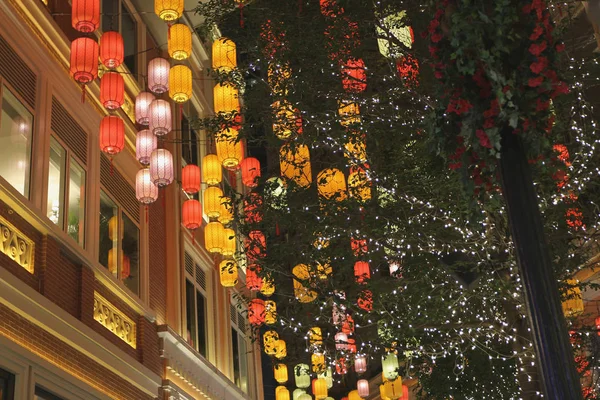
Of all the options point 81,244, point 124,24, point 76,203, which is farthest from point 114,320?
point 124,24

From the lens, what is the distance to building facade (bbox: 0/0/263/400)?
853 centimetres

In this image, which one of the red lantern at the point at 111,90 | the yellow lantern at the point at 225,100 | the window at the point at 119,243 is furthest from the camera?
the yellow lantern at the point at 225,100

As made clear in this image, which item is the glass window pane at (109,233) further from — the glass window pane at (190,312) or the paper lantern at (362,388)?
the paper lantern at (362,388)

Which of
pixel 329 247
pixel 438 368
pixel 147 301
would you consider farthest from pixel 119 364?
pixel 438 368

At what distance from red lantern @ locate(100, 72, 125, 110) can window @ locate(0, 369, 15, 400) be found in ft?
12.1

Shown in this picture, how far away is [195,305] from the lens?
15.2m

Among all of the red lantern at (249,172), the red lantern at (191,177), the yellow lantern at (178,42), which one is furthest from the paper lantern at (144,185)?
the red lantern at (191,177)

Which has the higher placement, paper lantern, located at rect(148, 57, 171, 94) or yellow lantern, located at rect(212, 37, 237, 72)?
yellow lantern, located at rect(212, 37, 237, 72)

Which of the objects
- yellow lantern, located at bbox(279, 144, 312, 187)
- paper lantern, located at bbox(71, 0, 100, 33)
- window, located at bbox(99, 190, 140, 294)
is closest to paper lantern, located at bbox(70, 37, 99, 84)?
paper lantern, located at bbox(71, 0, 100, 33)

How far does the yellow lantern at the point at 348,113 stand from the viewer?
9.43m

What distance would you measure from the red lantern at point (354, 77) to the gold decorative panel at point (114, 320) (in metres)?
4.17

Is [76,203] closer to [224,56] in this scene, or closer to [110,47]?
[110,47]

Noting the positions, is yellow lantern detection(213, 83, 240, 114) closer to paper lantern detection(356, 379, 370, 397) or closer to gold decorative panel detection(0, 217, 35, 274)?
gold decorative panel detection(0, 217, 35, 274)

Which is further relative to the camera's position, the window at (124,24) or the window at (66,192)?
the window at (124,24)
